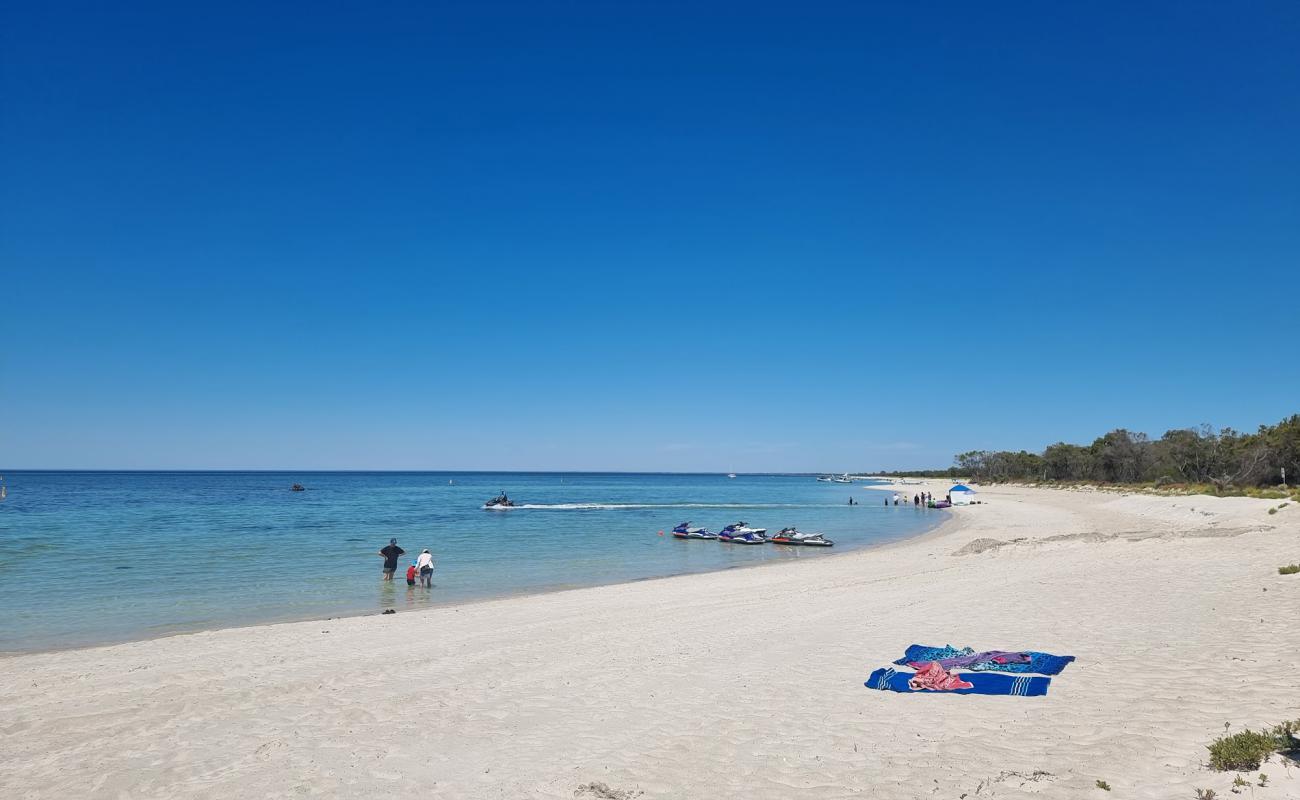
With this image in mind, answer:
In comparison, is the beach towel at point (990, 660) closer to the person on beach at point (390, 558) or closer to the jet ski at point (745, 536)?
the person on beach at point (390, 558)

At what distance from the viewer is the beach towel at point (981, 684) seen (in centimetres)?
880

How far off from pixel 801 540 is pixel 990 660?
26.9 meters

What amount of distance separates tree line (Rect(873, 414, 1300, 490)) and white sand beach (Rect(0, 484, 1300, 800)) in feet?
175

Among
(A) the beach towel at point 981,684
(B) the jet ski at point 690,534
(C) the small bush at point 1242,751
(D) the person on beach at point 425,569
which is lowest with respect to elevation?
(B) the jet ski at point 690,534

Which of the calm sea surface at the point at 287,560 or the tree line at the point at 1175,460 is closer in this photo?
the calm sea surface at the point at 287,560

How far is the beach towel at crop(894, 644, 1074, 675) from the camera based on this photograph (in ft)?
31.6

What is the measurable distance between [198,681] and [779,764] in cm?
879

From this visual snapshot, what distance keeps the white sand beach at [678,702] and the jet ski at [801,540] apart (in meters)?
18.7

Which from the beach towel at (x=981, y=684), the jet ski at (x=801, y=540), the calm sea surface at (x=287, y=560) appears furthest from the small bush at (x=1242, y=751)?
the jet ski at (x=801, y=540)

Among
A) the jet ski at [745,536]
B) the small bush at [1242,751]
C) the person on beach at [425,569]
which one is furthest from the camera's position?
the jet ski at [745,536]

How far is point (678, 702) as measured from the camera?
923 cm

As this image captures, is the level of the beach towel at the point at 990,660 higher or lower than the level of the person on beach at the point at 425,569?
higher

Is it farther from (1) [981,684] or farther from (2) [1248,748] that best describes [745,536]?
(2) [1248,748]

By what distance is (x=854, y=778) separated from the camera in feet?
21.8
